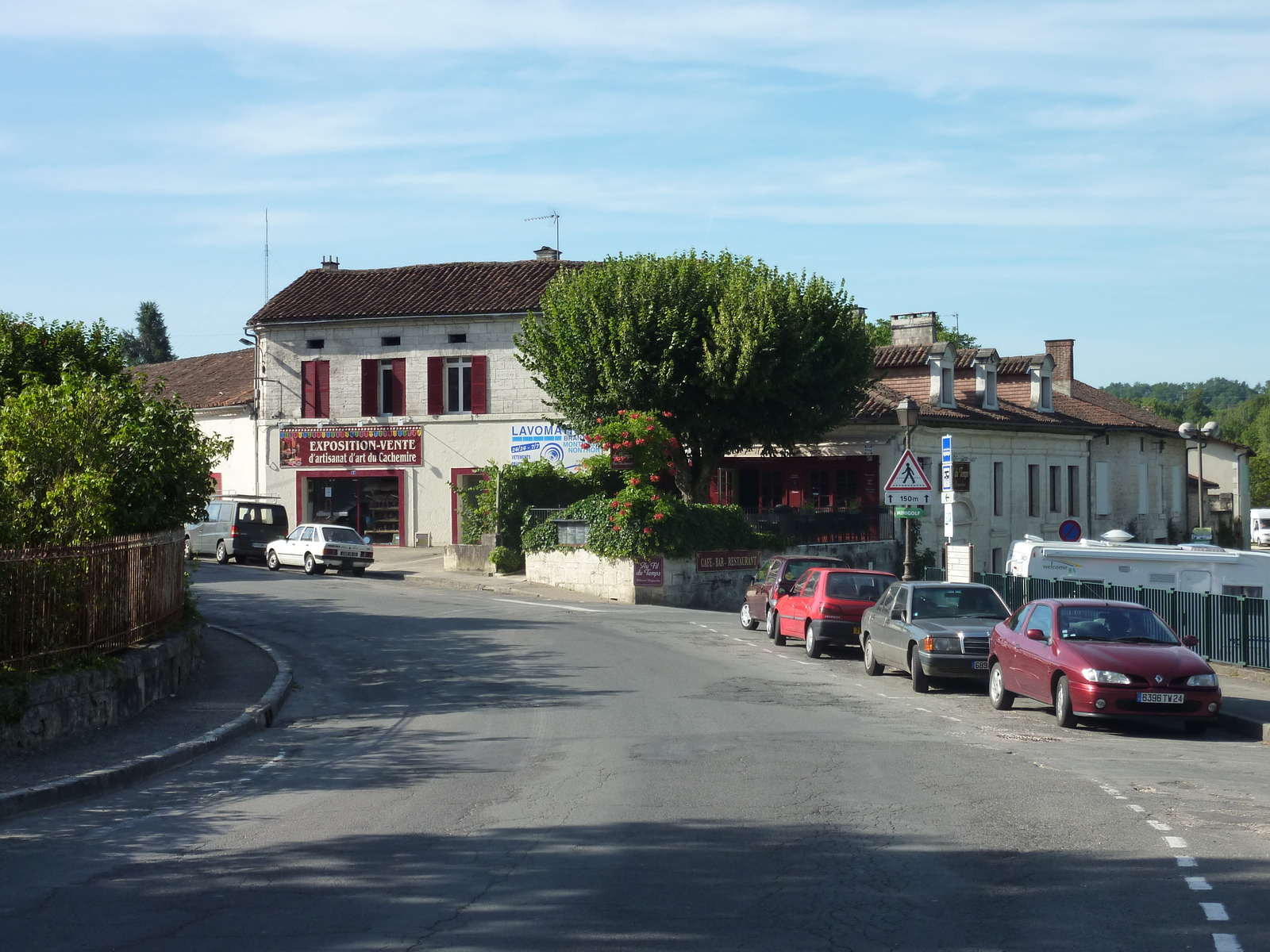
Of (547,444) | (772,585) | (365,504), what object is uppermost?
(547,444)

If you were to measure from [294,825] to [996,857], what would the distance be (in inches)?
183

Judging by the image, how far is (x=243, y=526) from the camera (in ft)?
128

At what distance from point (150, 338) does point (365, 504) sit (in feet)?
245

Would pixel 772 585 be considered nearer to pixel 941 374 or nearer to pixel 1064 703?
pixel 1064 703

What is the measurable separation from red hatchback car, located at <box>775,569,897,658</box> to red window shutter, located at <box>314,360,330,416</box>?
992 inches

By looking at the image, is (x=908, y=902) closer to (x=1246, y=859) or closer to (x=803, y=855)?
(x=803, y=855)

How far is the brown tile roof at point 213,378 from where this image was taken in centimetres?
4822

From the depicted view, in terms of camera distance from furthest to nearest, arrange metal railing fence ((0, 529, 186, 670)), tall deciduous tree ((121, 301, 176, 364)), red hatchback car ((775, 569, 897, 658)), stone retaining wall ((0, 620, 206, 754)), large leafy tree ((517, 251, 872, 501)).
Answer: tall deciduous tree ((121, 301, 176, 364)) → large leafy tree ((517, 251, 872, 501)) → red hatchback car ((775, 569, 897, 658)) → metal railing fence ((0, 529, 186, 670)) → stone retaining wall ((0, 620, 206, 754))

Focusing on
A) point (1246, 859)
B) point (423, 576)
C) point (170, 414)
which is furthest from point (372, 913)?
point (423, 576)

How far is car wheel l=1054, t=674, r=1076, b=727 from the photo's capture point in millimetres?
14109

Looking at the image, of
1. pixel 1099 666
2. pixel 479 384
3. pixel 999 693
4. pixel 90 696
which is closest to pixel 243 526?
Result: pixel 479 384

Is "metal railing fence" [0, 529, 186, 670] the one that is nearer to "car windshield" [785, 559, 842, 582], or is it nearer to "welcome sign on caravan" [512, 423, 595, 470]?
"car windshield" [785, 559, 842, 582]

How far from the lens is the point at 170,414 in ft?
55.9

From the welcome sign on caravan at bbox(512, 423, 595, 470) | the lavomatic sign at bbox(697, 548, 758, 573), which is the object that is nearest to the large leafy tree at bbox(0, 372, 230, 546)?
the lavomatic sign at bbox(697, 548, 758, 573)
